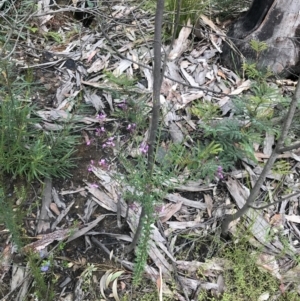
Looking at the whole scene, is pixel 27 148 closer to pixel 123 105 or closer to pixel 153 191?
pixel 123 105

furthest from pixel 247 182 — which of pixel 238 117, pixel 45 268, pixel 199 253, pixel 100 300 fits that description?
pixel 45 268

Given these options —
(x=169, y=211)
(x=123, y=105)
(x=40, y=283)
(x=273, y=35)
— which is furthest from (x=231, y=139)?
(x=40, y=283)

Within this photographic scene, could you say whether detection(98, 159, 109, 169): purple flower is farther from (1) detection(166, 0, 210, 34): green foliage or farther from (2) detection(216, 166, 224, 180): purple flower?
(1) detection(166, 0, 210, 34): green foliage

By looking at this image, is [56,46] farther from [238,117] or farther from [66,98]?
[238,117]

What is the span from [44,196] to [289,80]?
68.4 inches

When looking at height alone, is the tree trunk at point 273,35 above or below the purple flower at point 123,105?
above

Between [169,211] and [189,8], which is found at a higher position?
[189,8]

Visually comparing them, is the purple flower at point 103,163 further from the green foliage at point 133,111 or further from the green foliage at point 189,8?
the green foliage at point 189,8

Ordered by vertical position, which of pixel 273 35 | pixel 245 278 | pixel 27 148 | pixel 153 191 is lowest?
pixel 245 278

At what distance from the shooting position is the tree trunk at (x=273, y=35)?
8.80ft

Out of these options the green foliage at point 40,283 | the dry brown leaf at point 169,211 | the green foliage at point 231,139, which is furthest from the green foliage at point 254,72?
the green foliage at point 40,283

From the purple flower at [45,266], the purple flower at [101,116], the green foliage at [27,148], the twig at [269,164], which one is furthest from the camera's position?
the purple flower at [101,116]

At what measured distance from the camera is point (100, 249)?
203 cm

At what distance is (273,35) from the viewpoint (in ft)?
8.99
